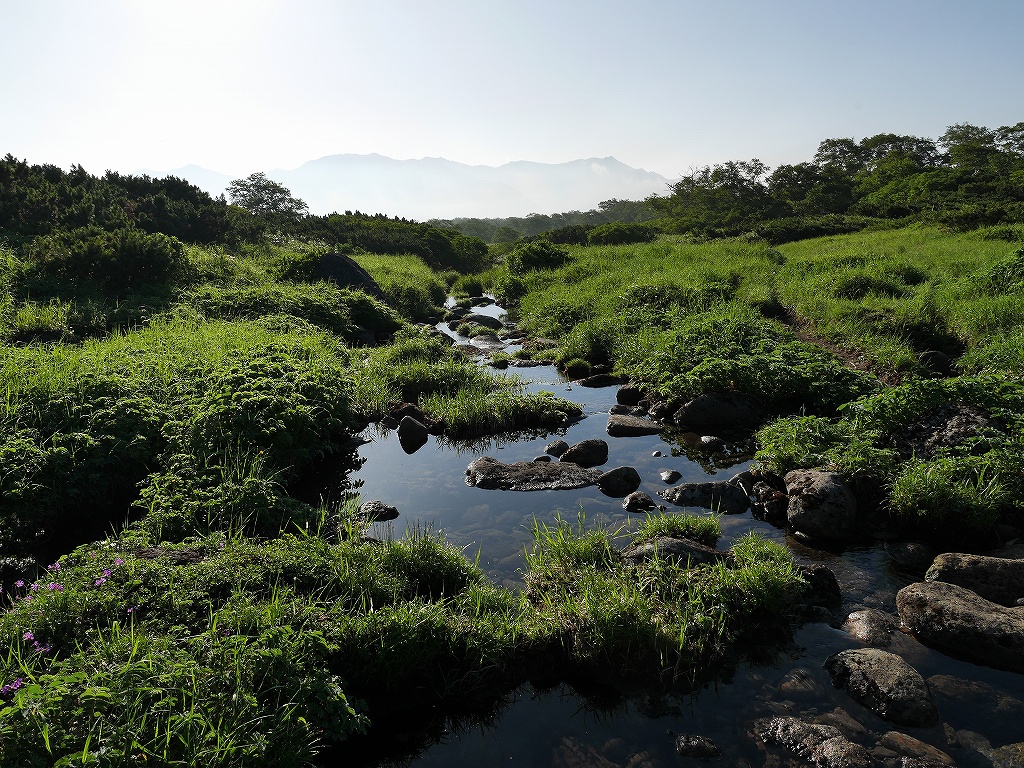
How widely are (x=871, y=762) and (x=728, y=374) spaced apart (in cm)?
900

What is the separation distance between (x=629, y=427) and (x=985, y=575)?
22.7 ft

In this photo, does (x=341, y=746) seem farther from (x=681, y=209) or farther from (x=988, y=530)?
(x=681, y=209)

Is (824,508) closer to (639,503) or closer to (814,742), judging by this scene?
(639,503)

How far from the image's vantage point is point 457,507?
389 inches

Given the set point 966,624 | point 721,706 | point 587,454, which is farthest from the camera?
point 587,454

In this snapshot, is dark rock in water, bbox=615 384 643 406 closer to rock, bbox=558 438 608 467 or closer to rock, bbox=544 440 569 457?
rock, bbox=544 440 569 457

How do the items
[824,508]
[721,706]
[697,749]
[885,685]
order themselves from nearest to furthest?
[697,749] → [885,685] → [721,706] → [824,508]

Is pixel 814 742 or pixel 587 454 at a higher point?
pixel 587 454

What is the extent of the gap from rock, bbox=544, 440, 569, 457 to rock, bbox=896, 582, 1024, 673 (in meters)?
6.43

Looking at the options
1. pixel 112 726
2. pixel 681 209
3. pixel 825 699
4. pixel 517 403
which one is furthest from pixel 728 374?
pixel 681 209

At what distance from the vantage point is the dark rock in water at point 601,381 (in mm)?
16875

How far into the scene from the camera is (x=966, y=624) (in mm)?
6109

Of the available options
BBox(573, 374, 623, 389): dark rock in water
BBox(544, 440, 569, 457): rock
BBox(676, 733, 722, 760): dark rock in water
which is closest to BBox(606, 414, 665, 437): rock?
BBox(544, 440, 569, 457): rock

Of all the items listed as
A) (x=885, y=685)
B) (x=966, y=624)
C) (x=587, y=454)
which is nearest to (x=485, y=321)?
(x=587, y=454)
